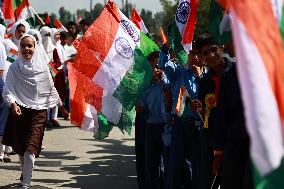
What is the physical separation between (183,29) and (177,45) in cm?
16

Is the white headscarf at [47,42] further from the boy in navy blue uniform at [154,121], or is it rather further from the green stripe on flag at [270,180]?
the green stripe on flag at [270,180]

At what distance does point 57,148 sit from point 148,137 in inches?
194

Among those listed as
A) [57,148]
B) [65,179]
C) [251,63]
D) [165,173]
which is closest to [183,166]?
[165,173]

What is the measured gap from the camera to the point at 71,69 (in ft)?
25.1

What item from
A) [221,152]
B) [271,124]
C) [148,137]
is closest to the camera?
[271,124]

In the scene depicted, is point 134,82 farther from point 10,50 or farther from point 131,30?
point 10,50

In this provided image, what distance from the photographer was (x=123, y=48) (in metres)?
7.16

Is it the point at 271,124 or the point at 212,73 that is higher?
the point at 212,73

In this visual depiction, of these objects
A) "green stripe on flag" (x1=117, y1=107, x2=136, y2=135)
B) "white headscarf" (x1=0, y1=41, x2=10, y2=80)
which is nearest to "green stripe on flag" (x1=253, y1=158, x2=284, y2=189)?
"green stripe on flag" (x1=117, y1=107, x2=136, y2=135)

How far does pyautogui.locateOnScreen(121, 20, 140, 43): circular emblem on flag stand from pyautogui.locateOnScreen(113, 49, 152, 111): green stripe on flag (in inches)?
8.0

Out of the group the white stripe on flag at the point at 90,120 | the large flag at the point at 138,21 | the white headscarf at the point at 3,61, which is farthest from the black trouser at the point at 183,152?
the white headscarf at the point at 3,61

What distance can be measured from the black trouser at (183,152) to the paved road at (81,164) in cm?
176

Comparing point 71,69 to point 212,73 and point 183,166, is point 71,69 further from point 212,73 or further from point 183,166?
point 212,73

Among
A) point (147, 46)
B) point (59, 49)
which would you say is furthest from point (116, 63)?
point (59, 49)
